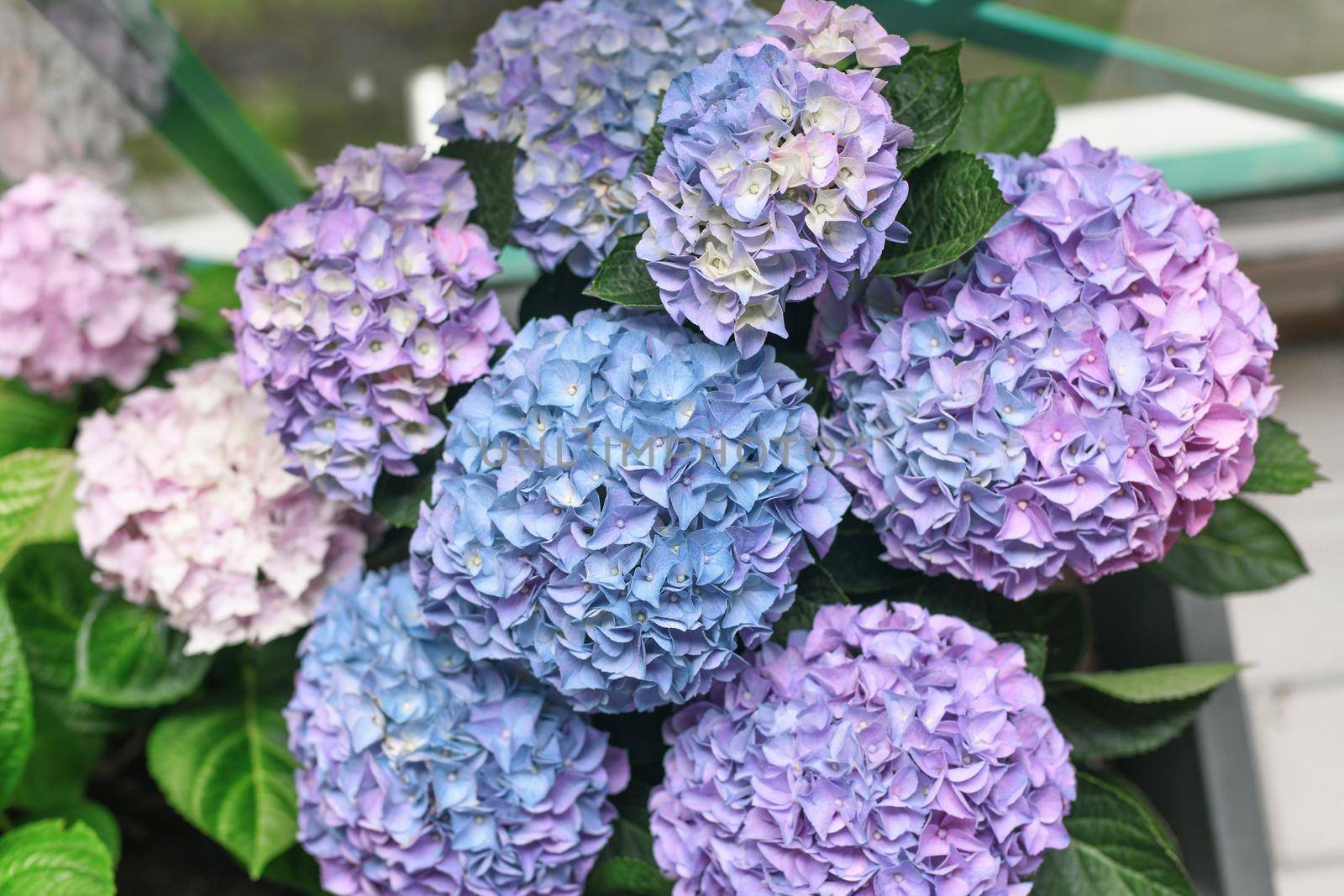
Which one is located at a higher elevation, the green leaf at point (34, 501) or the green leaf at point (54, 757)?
the green leaf at point (34, 501)

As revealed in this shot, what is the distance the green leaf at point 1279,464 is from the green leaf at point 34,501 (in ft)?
3.15

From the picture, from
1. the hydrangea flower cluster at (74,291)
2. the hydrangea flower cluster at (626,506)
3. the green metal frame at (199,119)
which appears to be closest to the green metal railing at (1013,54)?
the green metal frame at (199,119)

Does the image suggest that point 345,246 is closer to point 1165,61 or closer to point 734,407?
point 734,407

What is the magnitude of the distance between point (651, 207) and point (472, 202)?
0.18m

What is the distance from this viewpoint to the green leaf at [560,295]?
0.78m

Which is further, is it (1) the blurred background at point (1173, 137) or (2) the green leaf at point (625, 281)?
(1) the blurred background at point (1173, 137)

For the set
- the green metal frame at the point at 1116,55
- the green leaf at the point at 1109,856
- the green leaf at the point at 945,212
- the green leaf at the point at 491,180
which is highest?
the green metal frame at the point at 1116,55

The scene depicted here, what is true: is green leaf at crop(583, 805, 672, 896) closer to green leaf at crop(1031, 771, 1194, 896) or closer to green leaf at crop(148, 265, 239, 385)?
green leaf at crop(1031, 771, 1194, 896)

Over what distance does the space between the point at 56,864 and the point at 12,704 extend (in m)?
0.13

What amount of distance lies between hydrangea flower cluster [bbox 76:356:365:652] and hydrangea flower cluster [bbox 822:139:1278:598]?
17.6 inches

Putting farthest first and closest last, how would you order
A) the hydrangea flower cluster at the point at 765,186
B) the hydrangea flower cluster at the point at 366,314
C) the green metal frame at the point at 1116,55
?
the green metal frame at the point at 1116,55
the hydrangea flower cluster at the point at 366,314
the hydrangea flower cluster at the point at 765,186

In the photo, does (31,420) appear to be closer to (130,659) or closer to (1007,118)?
(130,659)

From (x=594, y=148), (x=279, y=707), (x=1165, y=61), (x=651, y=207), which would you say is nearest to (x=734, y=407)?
(x=651, y=207)

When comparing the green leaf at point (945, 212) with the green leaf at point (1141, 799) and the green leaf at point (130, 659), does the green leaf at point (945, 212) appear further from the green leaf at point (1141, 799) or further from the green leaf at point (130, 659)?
the green leaf at point (130, 659)
